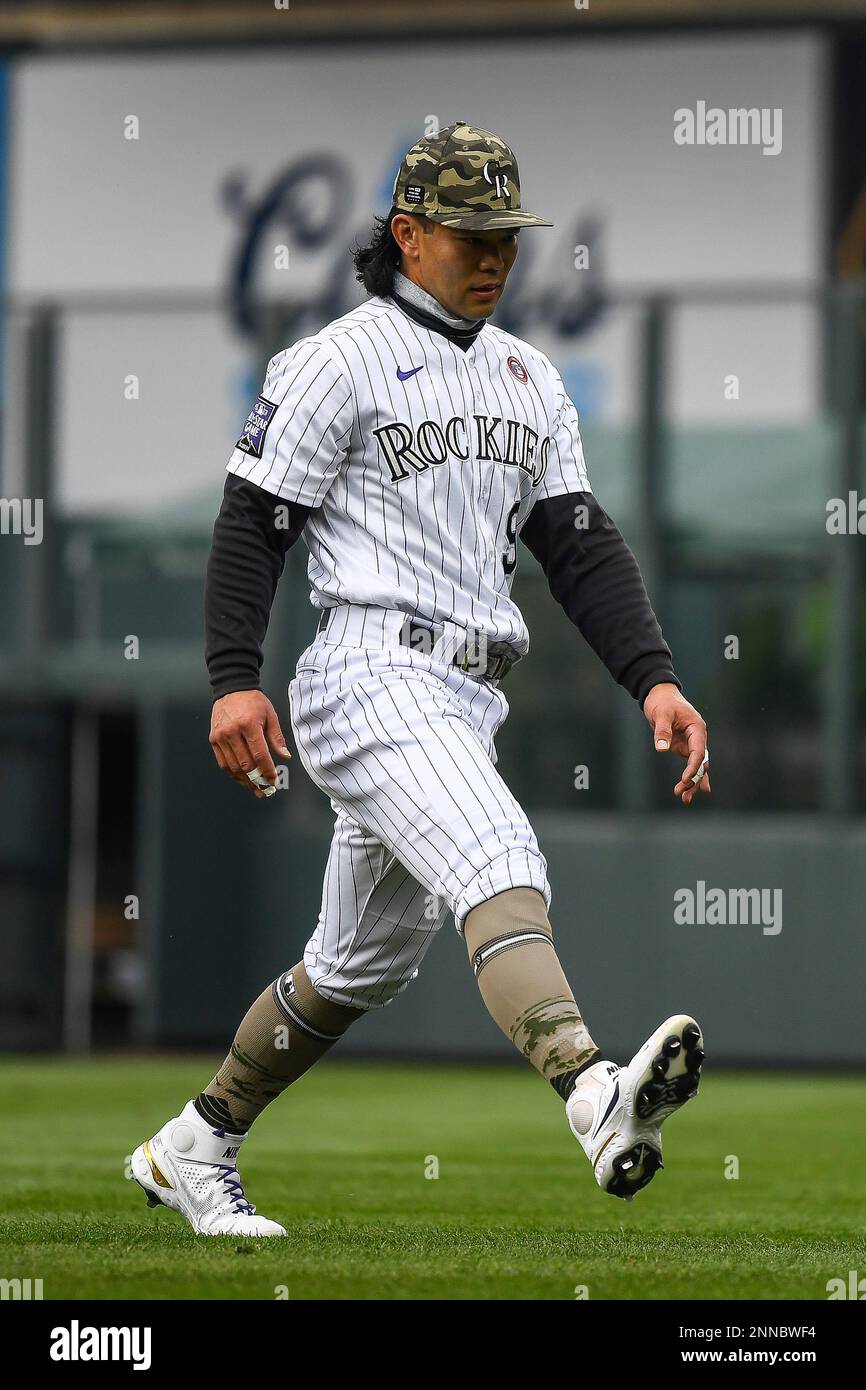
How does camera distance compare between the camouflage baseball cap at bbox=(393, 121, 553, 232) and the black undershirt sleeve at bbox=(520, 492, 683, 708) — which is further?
the black undershirt sleeve at bbox=(520, 492, 683, 708)

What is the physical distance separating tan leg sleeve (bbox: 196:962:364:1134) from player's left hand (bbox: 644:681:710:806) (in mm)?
886

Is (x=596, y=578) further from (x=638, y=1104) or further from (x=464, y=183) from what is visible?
(x=638, y=1104)

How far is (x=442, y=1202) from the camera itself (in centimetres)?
543

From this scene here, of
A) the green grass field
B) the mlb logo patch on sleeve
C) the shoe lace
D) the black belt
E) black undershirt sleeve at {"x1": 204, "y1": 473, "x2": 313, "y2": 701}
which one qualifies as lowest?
the green grass field

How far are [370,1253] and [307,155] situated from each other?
1359cm

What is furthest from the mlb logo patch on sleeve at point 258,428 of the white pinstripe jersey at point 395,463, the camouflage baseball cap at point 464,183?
the camouflage baseball cap at point 464,183

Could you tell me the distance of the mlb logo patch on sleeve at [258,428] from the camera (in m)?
4.10

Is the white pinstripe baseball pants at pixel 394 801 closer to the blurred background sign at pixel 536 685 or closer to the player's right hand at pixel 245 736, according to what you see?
the player's right hand at pixel 245 736

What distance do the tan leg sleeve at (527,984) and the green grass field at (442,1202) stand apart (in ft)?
1.43

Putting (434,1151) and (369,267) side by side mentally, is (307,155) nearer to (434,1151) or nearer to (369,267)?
(434,1151)

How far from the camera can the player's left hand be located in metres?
4.03

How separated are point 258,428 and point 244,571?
29cm

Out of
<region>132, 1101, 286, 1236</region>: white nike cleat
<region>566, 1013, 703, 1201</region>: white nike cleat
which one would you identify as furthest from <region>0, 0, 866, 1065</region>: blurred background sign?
<region>566, 1013, 703, 1201</region>: white nike cleat

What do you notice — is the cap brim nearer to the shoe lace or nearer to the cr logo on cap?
the cr logo on cap
